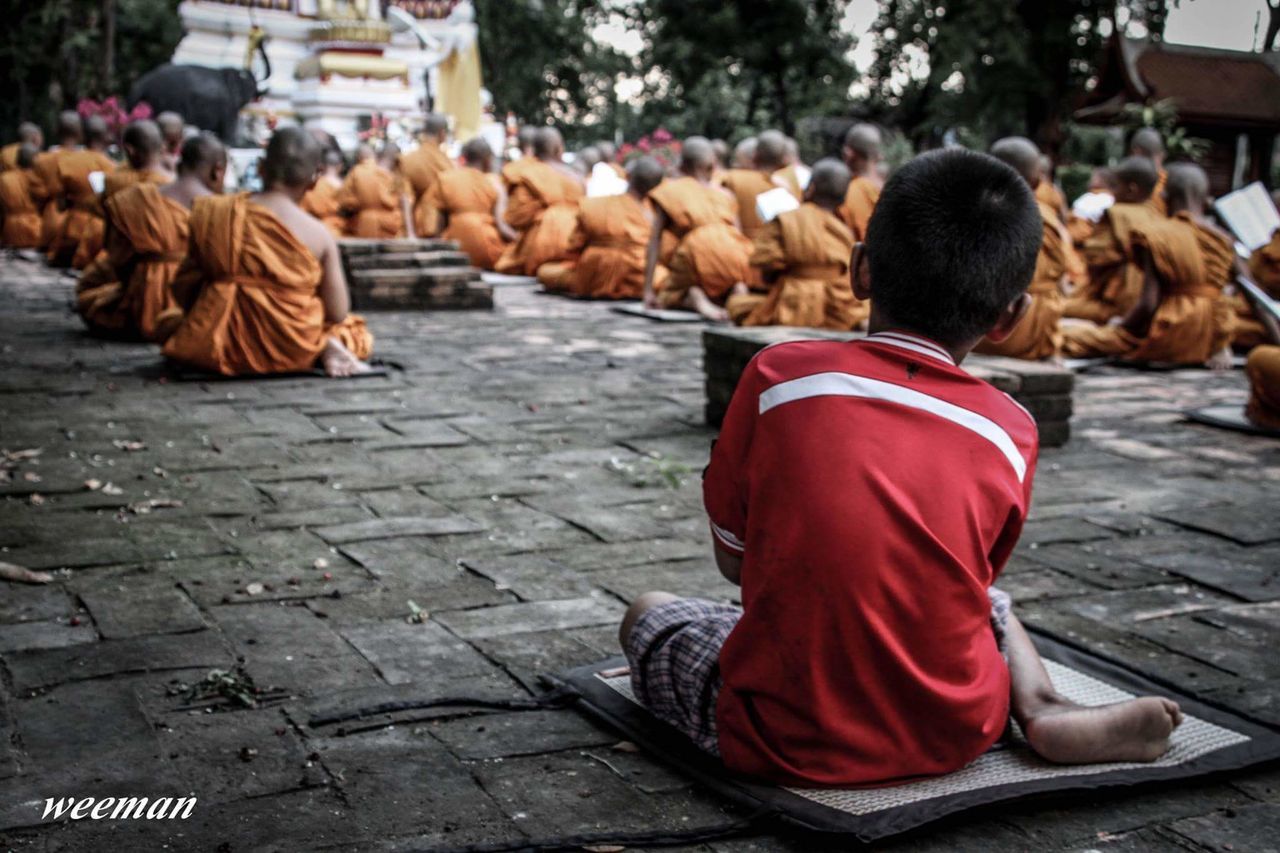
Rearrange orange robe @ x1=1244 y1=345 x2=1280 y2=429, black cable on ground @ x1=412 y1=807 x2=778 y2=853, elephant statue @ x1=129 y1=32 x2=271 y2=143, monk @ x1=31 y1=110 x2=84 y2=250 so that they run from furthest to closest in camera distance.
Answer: elephant statue @ x1=129 y1=32 x2=271 y2=143 < monk @ x1=31 y1=110 x2=84 y2=250 < orange robe @ x1=1244 y1=345 x2=1280 y2=429 < black cable on ground @ x1=412 y1=807 x2=778 y2=853

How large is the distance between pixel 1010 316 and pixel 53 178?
12087mm

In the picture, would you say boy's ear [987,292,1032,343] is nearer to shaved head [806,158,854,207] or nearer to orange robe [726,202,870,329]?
shaved head [806,158,854,207]

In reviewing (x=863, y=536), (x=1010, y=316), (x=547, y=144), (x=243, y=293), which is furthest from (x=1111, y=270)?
(x=863, y=536)

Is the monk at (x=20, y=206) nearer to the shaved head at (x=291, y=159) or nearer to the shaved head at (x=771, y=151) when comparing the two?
the shaved head at (x=771, y=151)

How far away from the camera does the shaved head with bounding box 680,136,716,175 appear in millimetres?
10312

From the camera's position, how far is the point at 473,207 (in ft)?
43.4

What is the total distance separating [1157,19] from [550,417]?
52.8 feet

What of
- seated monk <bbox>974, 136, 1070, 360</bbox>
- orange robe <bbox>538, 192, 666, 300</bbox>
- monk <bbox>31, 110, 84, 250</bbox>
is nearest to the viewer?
seated monk <bbox>974, 136, 1070, 360</bbox>

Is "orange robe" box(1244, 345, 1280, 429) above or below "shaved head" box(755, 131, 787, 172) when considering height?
below

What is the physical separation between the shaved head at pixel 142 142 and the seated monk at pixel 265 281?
71.4 inches

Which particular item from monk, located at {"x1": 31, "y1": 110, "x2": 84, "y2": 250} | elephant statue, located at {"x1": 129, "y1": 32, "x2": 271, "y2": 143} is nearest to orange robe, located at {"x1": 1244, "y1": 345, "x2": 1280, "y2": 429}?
monk, located at {"x1": 31, "y1": 110, "x2": 84, "y2": 250}

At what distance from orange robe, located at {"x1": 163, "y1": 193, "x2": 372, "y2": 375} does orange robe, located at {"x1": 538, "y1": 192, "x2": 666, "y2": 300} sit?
4447 millimetres

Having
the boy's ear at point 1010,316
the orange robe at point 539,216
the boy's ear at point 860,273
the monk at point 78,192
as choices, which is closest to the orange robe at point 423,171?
the orange robe at point 539,216

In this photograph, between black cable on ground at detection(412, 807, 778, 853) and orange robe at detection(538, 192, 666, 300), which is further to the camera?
orange robe at detection(538, 192, 666, 300)
